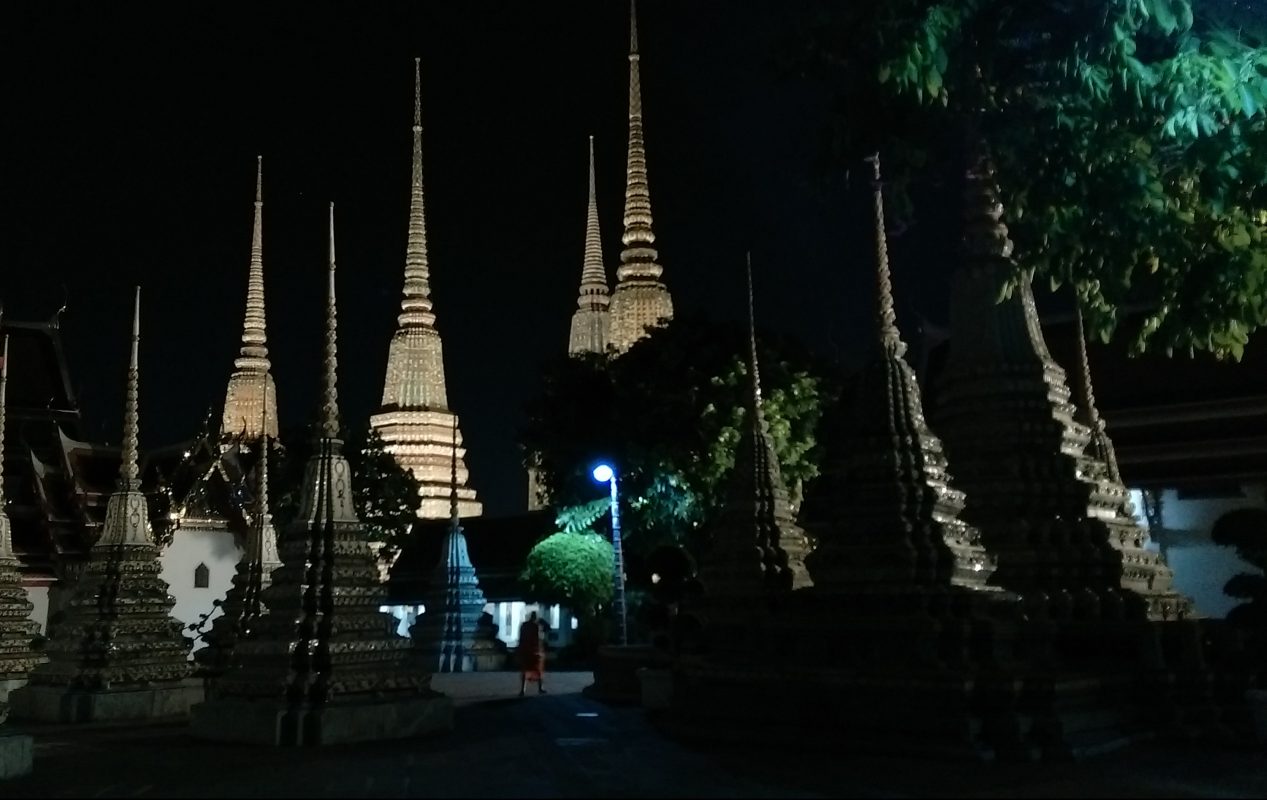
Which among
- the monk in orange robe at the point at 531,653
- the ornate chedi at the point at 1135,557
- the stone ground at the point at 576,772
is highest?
the ornate chedi at the point at 1135,557

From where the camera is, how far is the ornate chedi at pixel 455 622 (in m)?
31.1

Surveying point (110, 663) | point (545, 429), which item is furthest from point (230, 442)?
point (110, 663)

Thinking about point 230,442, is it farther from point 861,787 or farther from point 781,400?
point 861,787

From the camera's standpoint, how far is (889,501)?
11617mm

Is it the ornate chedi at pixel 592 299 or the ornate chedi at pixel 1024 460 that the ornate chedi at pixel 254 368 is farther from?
the ornate chedi at pixel 1024 460

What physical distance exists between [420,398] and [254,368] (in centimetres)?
813


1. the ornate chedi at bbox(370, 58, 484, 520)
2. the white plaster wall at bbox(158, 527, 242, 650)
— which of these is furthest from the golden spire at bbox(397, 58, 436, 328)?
the white plaster wall at bbox(158, 527, 242, 650)

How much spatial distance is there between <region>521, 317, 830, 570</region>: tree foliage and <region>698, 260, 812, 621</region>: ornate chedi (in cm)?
1063

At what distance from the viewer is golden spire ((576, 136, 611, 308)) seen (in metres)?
63.5

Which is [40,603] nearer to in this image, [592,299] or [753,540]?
[753,540]

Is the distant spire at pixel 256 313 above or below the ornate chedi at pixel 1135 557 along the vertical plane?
above

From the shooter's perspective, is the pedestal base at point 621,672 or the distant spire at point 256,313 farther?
the distant spire at point 256,313

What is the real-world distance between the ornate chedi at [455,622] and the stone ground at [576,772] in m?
18.4

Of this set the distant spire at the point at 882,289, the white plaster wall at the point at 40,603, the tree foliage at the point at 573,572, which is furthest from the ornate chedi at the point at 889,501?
the white plaster wall at the point at 40,603
